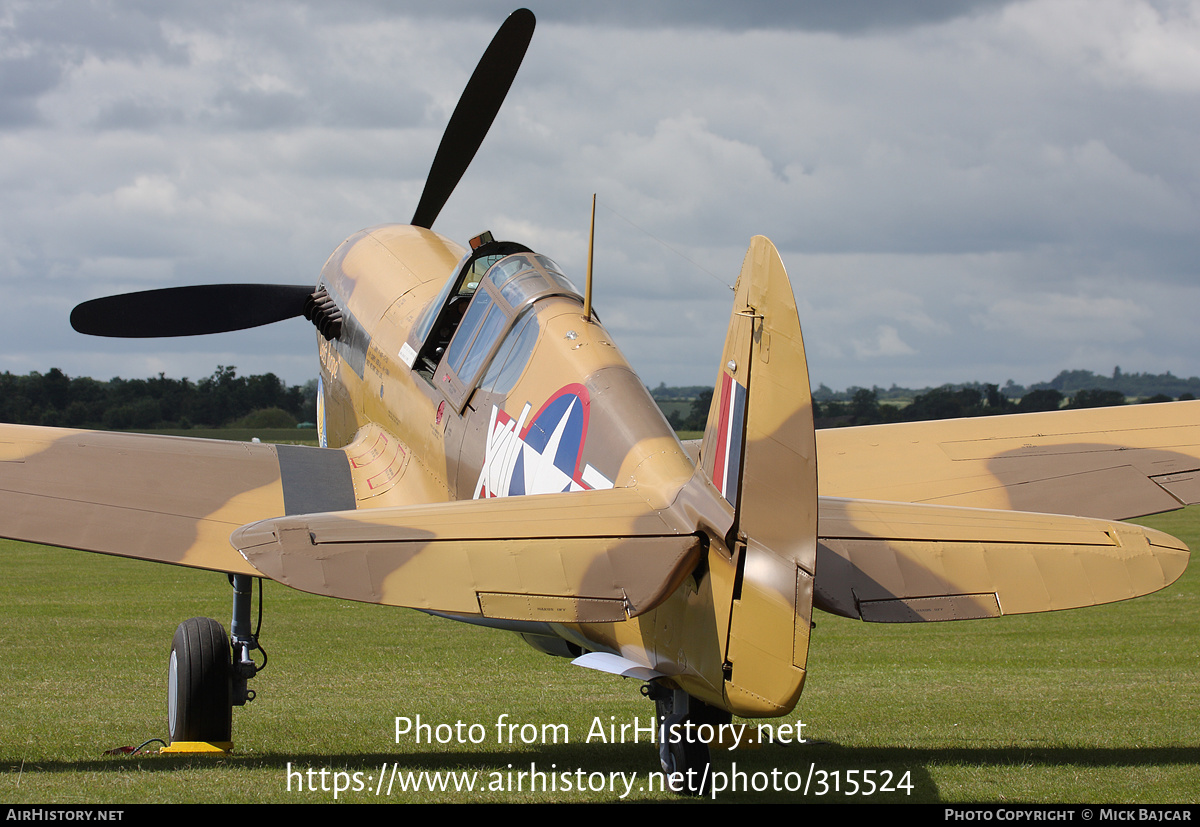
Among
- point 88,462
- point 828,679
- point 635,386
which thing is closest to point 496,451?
point 635,386

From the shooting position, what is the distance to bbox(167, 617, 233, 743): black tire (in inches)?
288

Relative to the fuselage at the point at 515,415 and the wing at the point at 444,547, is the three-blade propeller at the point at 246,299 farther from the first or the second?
the wing at the point at 444,547

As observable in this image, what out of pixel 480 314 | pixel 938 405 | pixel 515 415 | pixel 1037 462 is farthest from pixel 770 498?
pixel 938 405

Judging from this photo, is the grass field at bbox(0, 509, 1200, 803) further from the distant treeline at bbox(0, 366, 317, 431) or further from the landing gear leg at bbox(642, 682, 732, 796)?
the distant treeline at bbox(0, 366, 317, 431)

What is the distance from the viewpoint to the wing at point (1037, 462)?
7.41m

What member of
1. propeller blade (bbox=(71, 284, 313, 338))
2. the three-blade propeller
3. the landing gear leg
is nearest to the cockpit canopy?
the landing gear leg

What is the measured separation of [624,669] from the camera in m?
4.94

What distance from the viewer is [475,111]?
12188 millimetres

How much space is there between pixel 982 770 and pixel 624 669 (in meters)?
2.78

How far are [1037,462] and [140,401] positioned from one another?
3629cm

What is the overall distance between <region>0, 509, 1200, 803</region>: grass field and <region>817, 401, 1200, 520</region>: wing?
1522mm

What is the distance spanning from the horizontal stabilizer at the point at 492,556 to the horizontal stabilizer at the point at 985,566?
0.73 metres

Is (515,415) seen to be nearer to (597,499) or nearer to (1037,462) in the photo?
(597,499)
